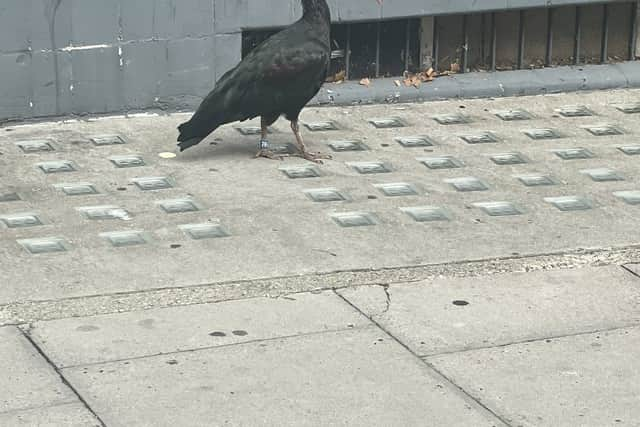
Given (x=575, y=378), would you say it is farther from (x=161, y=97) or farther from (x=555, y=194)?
(x=161, y=97)

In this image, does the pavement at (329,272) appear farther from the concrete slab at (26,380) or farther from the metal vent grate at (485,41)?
the metal vent grate at (485,41)

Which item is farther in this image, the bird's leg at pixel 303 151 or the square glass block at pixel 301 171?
the bird's leg at pixel 303 151

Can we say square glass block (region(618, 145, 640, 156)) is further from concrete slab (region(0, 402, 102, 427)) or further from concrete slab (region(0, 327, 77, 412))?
A: concrete slab (region(0, 402, 102, 427))

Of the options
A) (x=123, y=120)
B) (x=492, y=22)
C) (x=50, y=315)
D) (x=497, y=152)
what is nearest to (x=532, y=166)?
(x=497, y=152)

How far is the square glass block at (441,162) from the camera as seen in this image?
9125mm

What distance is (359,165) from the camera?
30.0 feet

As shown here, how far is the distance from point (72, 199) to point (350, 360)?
8.98 feet

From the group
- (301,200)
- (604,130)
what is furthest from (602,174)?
(301,200)

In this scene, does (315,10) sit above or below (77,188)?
above

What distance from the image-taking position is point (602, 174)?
29.7 feet

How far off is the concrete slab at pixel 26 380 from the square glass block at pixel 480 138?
→ 421 centimetres

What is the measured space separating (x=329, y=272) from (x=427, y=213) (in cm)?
113

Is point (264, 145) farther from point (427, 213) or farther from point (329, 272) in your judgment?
point (329, 272)

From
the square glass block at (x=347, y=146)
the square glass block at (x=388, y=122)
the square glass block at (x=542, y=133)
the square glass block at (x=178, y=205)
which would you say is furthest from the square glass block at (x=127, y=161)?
the square glass block at (x=542, y=133)
